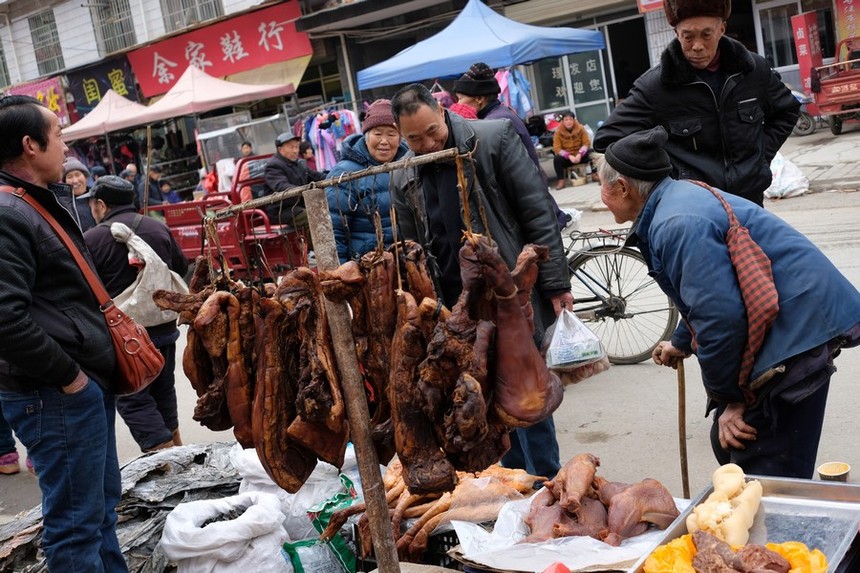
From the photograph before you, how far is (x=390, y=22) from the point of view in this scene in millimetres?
21703

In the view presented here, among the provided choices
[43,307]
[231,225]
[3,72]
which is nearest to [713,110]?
[43,307]

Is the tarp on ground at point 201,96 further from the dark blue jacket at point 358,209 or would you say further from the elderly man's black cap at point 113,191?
the dark blue jacket at point 358,209

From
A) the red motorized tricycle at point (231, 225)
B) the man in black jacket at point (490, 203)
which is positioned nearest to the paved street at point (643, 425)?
the man in black jacket at point (490, 203)

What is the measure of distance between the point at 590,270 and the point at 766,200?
6425 millimetres

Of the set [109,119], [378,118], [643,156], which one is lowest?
[643,156]

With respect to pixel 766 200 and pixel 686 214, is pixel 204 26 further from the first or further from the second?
pixel 686 214

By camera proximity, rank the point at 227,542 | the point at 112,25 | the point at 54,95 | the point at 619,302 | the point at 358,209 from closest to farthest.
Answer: the point at 227,542
the point at 358,209
the point at 619,302
the point at 112,25
the point at 54,95

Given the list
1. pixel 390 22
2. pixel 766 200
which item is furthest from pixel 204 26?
pixel 766 200

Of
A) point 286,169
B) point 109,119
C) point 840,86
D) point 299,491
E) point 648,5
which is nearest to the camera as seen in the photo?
point 299,491

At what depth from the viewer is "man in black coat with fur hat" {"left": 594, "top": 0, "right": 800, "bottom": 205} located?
416 cm

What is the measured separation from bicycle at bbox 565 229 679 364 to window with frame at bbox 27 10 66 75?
94.4ft

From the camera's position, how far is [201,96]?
60.4 ft

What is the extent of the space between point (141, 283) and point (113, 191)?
2.16 ft

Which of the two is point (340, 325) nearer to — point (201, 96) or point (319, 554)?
point (319, 554)
